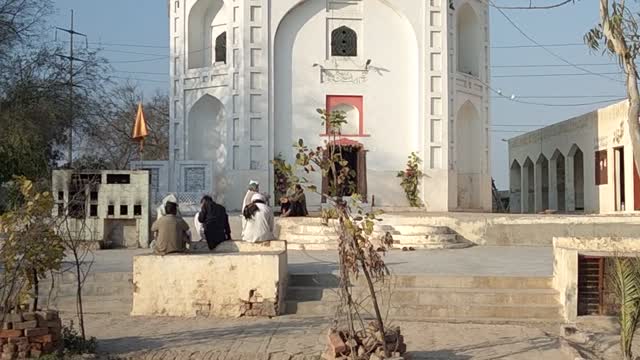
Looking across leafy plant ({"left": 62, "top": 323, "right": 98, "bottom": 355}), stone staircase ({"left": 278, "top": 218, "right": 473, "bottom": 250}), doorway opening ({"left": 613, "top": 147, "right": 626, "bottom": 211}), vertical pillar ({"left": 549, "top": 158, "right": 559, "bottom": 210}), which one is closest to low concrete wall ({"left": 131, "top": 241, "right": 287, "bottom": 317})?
leafy plant ({"left": 62, "top": 323, "right": 98, "bottom": 355})

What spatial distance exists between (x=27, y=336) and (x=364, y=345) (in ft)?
11.1

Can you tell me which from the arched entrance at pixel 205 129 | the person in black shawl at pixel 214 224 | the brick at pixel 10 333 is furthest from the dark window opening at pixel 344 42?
the brick at pixel 10 333

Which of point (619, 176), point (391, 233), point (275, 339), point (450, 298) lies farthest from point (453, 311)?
point (619, 176)

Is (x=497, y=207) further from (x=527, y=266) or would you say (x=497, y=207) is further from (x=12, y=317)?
(x=12, y=317)

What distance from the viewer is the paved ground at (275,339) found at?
8273 mm

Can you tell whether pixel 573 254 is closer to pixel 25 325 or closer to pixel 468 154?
pixel 25 325

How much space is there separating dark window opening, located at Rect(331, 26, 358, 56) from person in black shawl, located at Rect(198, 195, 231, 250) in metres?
11.5

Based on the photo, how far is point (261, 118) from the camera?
2433cm

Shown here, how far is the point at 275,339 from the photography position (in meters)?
9.01

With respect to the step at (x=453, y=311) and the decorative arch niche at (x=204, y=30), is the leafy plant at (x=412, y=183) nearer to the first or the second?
the decorative arch niche at (x=204, y=30)

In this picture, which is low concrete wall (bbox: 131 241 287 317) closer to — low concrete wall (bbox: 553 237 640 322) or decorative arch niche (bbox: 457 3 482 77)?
low concrete wall (bbox: 553 237 640 322)

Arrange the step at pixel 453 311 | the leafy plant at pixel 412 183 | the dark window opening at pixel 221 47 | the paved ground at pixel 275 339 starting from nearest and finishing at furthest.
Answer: the paved ground at pixel 275 339
the step at pixel 453 311
the leafy plant at pixel 412 183
the dark window opening at pixel 221 47

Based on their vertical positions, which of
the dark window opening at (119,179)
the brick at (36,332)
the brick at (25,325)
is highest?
the dark window opening at (119,179)

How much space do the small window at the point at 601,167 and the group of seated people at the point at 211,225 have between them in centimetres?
1731
